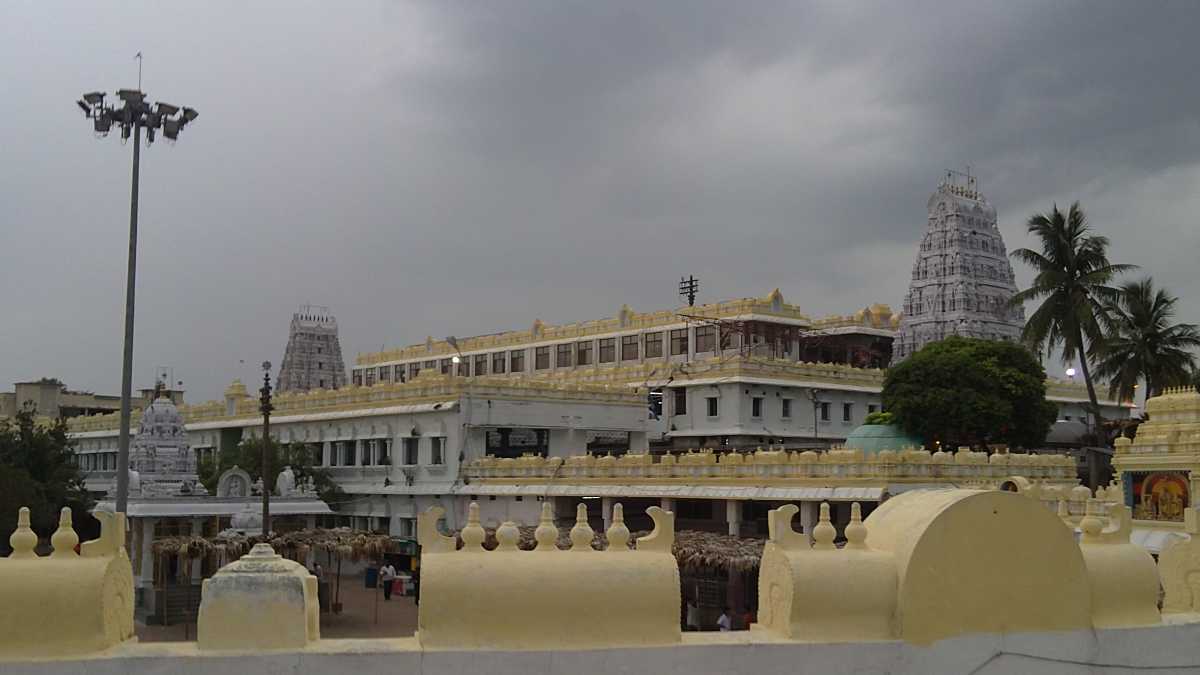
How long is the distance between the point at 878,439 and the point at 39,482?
29953mm

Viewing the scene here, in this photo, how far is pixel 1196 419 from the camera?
27969 millimetres

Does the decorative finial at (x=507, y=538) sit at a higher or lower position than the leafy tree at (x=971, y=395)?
lower

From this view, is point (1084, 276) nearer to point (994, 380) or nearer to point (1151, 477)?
point (994, 380)

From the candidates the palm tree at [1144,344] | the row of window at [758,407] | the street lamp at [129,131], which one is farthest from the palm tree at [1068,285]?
the street lamp at [129,131]

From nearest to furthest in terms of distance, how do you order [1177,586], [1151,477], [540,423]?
[1177,586]
[1151,477]
[540,423]

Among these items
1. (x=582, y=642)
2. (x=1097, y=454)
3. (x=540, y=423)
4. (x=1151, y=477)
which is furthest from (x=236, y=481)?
(x=1097, y=454)

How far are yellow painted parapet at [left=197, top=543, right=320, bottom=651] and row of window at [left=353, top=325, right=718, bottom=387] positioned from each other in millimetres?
46496

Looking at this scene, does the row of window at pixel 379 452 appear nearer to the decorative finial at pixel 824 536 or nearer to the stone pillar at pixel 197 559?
the stone pillar at pixel 197 559

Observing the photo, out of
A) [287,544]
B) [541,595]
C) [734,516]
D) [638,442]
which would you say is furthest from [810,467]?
[541,595]

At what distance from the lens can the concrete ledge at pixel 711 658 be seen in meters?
7.66

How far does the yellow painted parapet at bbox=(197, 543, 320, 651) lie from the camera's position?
25.5 feet

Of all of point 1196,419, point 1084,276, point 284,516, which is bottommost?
point 284,516

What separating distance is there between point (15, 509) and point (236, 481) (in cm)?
849

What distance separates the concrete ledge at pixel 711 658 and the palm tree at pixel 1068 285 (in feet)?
123
